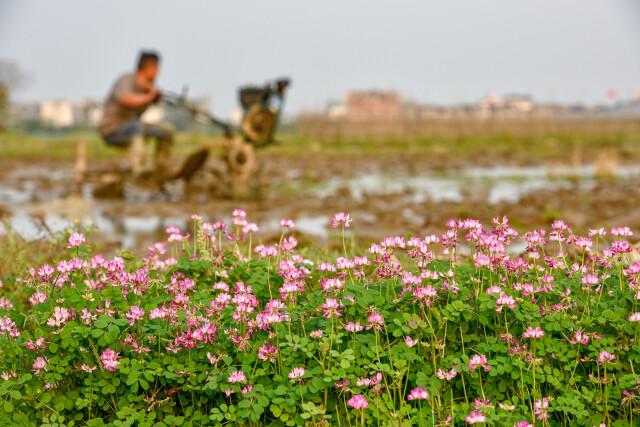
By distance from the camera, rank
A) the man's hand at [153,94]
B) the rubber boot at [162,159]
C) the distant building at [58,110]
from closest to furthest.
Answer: the man's hand at [153,94] < the rubber boot at [162,159] < the distant building at [58,110]

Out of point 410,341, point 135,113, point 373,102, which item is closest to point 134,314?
point 410,341

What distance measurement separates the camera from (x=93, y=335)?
3072 mm

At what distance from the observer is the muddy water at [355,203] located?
1037 centimetres

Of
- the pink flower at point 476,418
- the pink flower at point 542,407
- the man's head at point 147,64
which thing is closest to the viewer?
the pink flower at point 476,418

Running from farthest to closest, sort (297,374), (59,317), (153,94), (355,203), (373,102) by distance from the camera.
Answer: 1. (373,102)
2. (355,203)
3. (153,94)
4. (59,317)
5. (297,374)

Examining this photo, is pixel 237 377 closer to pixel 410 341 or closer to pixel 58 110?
pixel 410 341

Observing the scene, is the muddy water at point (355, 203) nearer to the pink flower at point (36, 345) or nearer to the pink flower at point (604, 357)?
the pink flower at point (36, 345)

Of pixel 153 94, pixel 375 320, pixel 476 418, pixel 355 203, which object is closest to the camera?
pixel 476 418

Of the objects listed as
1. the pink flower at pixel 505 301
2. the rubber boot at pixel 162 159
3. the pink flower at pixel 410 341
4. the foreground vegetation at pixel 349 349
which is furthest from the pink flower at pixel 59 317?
the rubber boot at pixel 162 159

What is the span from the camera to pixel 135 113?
13.5 meters

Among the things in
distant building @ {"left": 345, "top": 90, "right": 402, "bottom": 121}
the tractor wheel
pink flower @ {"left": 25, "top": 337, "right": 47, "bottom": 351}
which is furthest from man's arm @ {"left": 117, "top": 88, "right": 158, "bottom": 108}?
distant building @ {"left": 345, "top": 90, "right": 402, "bottom": 121}

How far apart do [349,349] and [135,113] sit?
36.3 ft

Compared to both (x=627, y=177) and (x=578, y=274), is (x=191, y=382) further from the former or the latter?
(x=627, y=177)

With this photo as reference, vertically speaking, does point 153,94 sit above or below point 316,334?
above
